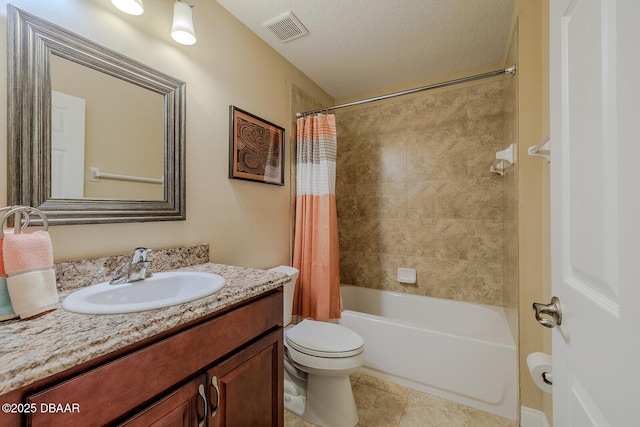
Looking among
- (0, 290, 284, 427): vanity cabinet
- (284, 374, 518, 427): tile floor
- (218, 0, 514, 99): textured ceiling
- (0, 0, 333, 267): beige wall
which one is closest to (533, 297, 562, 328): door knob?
(0, 290, 284, 427): vanity cabinet

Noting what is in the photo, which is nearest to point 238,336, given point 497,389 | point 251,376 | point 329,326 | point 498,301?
point 251,376

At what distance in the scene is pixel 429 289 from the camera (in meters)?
2.32

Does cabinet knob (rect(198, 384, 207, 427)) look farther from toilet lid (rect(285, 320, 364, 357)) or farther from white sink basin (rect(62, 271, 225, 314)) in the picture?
toilet lid (rect(285, 320, 364, 357))

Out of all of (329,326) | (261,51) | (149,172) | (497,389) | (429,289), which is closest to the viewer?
(149,172)

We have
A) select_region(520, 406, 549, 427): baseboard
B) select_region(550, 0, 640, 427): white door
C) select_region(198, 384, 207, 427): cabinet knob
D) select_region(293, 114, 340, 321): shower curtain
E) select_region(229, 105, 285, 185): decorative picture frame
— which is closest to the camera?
select_region(550, 0, 640, 427): white door

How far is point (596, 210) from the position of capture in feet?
1.61

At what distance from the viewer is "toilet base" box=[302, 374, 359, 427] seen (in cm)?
141

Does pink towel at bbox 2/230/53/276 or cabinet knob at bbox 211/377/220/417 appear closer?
pink towel at bbox 2/230/53/276

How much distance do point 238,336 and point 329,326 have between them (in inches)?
32.9

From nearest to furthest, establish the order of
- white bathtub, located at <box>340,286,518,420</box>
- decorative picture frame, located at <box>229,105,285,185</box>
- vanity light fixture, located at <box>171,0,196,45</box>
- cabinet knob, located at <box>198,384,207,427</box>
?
1. cabinet knob, located at <box>198,384,207,427</box>
2. vanity light fixture, located at <box>171,0,196,45</box>
3. white bathtub, located at <box>340,286,518,420</box>
4. decorative picture frame, located at <box>229,105,285,185</box>

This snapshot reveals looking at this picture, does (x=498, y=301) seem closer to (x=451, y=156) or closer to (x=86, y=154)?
(x=451, y=156)

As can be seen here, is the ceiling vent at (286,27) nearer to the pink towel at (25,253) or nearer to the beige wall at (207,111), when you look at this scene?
the beige wall at (207,111)

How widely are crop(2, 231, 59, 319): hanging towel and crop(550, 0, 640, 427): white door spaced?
1232 millimetres

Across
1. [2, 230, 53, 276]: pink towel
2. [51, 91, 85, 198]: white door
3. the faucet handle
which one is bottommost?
the faucet handle
